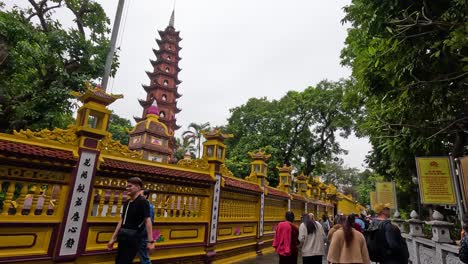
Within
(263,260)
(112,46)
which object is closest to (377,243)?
(263,260)

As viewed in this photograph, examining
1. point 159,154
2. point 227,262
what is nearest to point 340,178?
point 159,154

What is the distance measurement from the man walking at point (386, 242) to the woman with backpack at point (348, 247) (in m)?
0.64

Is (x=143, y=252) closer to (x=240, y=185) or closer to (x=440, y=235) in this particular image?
(x=240, y=185)

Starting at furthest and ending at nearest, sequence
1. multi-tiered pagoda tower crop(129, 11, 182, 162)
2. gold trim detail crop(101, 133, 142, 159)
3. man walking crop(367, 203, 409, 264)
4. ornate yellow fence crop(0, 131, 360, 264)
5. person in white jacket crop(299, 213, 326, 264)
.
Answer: multi-tiered pagoda tower crop(129, 11, 182, 162) → person in white jacket crop(299, 213, 326, 264) → gold trim detail crop(101, 133, 142, 159) → man walking crop(367, 203, 409, 264) → ornate yellow fence crop(0, 131, 360, 264)

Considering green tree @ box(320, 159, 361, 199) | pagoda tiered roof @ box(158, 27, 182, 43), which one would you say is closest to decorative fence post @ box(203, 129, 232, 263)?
pagoda tiered roof @ box(158, 27, 182, 43)

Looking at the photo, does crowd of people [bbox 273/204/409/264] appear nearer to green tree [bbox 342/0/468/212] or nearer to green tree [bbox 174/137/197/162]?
green tree [bbox 342/0/468/212]

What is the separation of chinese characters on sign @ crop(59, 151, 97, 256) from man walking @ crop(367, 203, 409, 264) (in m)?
4.66

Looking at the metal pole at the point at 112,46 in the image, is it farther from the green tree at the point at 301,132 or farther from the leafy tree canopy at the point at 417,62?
the green tree at the point at 301,132

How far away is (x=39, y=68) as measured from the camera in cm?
781

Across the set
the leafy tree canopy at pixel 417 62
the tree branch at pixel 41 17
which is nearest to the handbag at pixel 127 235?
the leafy tree canopy at pixel 417 62

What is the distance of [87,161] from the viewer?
14.4 ft

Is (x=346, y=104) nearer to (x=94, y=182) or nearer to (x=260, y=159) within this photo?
(x=260, y=159)

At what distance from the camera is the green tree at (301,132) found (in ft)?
74.4

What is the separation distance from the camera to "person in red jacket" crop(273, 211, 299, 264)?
5160 millimetres
